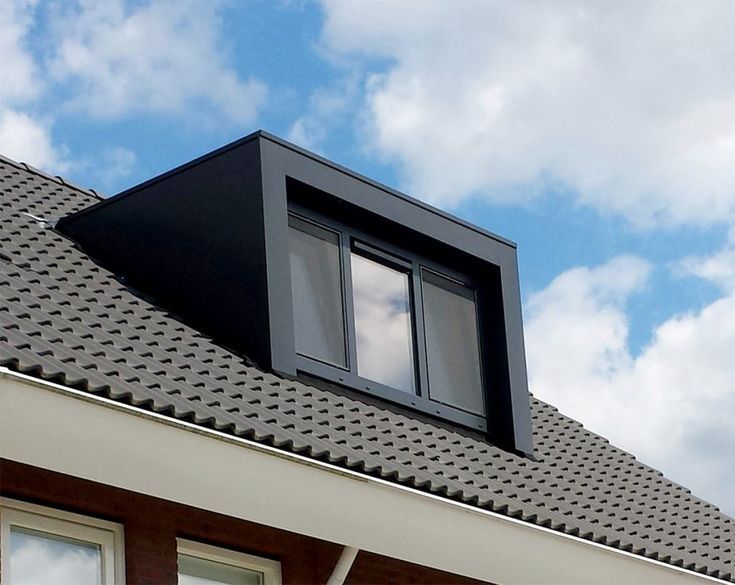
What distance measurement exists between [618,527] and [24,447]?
204 inches

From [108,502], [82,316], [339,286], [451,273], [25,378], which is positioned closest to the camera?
[25,378]

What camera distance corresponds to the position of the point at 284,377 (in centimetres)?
1067

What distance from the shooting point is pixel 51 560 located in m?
8.09

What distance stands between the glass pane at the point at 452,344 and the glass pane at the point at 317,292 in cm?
103

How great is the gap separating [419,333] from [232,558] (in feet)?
11.9

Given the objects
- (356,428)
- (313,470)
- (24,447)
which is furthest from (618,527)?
(24,447)

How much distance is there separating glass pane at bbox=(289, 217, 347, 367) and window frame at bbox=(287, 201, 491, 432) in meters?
0.05

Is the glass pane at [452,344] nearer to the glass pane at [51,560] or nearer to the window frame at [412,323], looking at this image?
the window frame at [412,323]

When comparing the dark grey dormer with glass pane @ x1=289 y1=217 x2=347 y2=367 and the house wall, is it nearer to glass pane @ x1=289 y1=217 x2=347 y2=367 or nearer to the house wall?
glass pane @ x1=289 y1=217 x2=347 y2=367

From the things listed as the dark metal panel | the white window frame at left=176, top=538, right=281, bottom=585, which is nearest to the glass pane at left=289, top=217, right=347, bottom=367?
the dark metal panel

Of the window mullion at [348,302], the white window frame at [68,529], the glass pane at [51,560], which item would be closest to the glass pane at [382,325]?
the window mullion at [348,302]

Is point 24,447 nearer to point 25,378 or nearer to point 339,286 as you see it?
point 25,378

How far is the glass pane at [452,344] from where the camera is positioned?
12391 millimetres

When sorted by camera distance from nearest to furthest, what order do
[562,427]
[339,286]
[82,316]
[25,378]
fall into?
[25,378] < [82,316] < [339,286] < [562,427]
